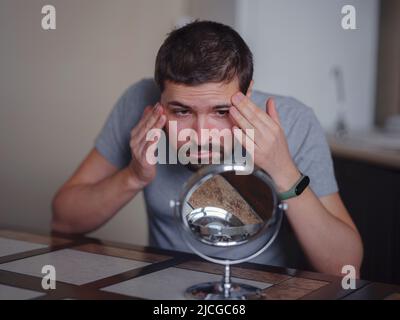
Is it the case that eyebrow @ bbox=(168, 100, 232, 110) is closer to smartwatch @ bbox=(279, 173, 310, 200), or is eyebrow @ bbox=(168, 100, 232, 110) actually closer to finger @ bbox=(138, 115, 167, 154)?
finger @ bbox=(138, 115, 167, 154)

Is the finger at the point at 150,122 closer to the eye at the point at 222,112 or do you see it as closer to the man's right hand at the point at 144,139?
the man's right hand at the point at 144,139

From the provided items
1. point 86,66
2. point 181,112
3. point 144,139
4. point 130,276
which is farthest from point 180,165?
point 86,66

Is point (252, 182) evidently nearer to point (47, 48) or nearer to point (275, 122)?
point (275, 122)

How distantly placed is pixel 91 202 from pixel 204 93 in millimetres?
540

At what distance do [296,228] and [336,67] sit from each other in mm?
1897

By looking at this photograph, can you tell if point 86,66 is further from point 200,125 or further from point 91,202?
point 200,125

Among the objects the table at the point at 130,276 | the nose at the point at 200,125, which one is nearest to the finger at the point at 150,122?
the nose at the point at 200,125

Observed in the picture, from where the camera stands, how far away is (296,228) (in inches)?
51.9

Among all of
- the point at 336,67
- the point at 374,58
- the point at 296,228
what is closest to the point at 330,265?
the point at 296,228

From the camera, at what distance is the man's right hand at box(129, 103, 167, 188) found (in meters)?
1.28

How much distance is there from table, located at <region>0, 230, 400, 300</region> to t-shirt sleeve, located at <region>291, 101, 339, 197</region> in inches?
15.5

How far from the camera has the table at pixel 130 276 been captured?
948 mm

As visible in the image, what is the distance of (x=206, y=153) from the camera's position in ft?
3.75
